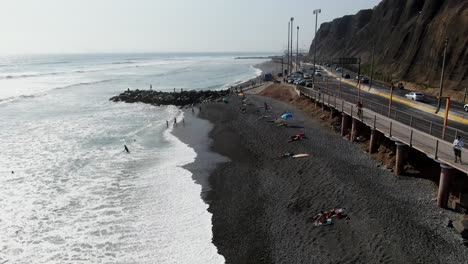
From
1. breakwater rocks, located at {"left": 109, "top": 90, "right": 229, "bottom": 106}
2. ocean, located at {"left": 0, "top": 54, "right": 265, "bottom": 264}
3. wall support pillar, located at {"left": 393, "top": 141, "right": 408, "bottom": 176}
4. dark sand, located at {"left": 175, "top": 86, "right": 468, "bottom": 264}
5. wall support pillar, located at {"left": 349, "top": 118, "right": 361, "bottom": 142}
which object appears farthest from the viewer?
breakwater rocks, located at {"left": 109, "top": 90, "right": 229, "bottom": 106}

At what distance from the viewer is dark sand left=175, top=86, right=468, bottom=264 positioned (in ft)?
45.1

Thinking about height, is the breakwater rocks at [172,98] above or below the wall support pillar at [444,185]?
below

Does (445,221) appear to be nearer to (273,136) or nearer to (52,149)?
(273,136)

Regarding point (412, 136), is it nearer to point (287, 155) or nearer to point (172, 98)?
point (287, 155)

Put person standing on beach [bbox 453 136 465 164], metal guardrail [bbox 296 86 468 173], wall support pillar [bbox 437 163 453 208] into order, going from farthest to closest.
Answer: metal guardrail [bbox 296 86 468 173] → wall support pillar [bbox 437 163 453 208] → person standing on beach [bbox 453 136 465 164]

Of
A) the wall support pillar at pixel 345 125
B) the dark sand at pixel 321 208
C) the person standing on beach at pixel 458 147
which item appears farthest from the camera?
the wall support pillar at pixel 345 125

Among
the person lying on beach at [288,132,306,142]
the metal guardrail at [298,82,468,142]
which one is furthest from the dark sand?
the metal guardrail at [298,82,468,142]

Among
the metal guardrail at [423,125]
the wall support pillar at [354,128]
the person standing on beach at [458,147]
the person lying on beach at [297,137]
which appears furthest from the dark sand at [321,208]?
the metal guardrail at [423,125]

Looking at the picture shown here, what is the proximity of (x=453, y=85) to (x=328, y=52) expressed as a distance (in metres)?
121

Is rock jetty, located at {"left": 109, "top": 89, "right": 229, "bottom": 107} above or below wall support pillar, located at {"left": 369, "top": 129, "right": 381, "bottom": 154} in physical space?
below

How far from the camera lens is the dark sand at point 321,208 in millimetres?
13734

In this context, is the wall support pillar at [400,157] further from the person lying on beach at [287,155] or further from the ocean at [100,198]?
the ocean at [100,198]

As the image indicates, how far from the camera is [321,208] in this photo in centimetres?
1725

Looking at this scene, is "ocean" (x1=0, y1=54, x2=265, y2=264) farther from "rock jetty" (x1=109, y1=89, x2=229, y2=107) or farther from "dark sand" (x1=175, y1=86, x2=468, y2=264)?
"rock jetty" (x1=109, y1=89, x2=229, y2=107)
